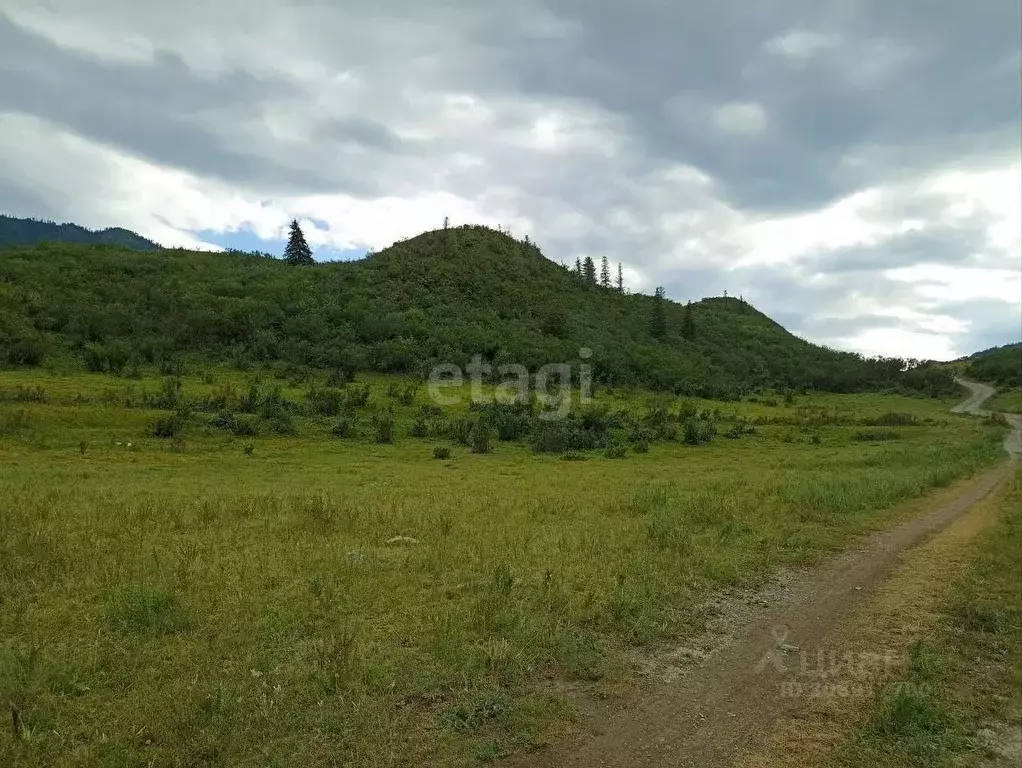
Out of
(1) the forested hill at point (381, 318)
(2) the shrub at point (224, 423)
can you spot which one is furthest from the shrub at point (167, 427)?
(1) the forested hill at point (381, 318)

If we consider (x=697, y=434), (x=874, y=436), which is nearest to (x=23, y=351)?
(x=697, y=434)

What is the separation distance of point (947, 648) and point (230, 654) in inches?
305

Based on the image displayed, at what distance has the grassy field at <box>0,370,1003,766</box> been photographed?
546cm

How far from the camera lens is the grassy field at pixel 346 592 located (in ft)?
17.9

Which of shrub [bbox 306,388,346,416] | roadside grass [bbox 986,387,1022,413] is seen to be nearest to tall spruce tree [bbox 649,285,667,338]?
roadside grass [bbox 986,387,1022,413]

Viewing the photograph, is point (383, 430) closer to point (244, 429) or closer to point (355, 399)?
point (244, 429)

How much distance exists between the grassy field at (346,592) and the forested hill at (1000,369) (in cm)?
9680

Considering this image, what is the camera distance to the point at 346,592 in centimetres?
873

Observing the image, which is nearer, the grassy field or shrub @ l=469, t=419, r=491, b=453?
the grassy field

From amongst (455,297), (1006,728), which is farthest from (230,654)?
(455,297)

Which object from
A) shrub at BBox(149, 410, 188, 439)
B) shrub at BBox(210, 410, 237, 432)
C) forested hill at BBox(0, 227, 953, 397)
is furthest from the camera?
forested hill at BBox(0, 227, 953, 397)

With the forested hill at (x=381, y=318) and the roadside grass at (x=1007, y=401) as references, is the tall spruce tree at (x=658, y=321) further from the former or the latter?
the roadside grass at (x=1007, y=401)

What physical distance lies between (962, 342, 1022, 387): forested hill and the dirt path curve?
362 ft

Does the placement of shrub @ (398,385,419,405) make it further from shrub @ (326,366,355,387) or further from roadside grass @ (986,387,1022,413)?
roadside grass @ (986,387,1022,413)
